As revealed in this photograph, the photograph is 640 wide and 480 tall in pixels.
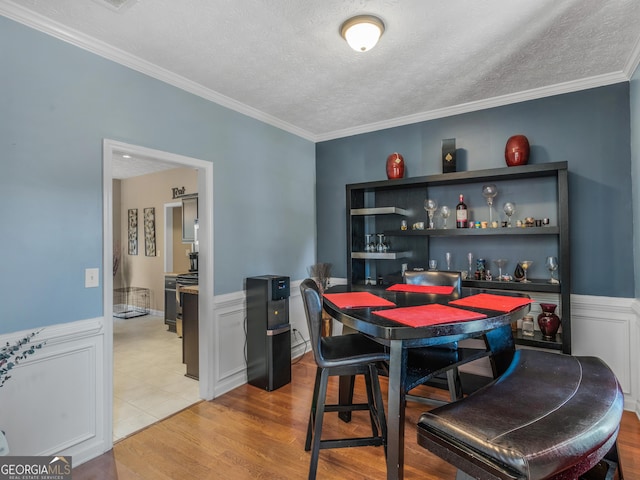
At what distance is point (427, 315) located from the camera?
1530 mm

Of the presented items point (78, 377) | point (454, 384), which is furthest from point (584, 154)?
point (78, 377)

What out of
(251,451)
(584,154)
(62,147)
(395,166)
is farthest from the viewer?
(395,166)

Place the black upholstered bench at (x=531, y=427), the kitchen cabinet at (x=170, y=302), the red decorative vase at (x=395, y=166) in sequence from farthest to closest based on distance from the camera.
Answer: the kitchen cabinet at (x=170, y=302) → the red decorative vase at (x=395, y=166) → the black upholstered bench at (x=531, y=427)

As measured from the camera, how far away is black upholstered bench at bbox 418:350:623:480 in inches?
38.7

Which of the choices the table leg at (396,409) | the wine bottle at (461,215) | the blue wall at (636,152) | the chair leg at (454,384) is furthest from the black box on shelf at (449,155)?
the table leg at (396,409)

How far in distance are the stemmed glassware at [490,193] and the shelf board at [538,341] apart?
3.46 feet

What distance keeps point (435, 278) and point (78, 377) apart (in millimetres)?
2568

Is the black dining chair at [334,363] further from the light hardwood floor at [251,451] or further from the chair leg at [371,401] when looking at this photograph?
the light hardwood floor at [251,451]

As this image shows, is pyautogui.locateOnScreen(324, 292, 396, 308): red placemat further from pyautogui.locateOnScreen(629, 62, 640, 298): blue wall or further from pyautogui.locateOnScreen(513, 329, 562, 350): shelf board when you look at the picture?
pyautogui.locateOnScreen(629, 62, 640, 298): blue wall

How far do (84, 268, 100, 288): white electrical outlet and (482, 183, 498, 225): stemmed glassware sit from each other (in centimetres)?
323

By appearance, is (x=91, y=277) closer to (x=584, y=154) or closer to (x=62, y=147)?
(x=62, y=147)

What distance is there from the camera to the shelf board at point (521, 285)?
2617 millimetres

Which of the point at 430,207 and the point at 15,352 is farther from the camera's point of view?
the point at 430,207

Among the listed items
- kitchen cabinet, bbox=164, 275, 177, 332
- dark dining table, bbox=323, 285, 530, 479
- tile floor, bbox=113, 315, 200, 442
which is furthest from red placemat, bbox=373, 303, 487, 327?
kitchen cabinet, bbox=164, 275, 177, 332
